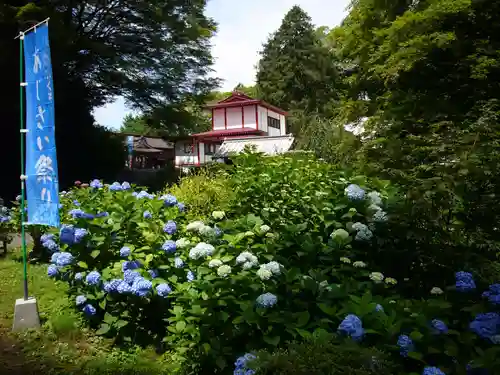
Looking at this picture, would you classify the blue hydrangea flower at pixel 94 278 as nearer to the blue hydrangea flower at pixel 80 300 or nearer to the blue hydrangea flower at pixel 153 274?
the blue hydrangea flower at pixel 80 300

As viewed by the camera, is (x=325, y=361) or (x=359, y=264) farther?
(x=359, y=264)

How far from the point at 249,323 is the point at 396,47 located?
32.2 feet

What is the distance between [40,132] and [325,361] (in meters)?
3.15

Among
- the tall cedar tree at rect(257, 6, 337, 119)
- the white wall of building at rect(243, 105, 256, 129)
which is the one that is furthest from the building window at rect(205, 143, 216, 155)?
the tall cedar tree at rect(257, 6, 337, 119)

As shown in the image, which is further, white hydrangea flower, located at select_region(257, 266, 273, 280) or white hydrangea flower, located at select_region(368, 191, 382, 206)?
white hydrangea flower, located at select_region(368, 191, 382, 206)

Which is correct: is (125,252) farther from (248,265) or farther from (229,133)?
(229,133)

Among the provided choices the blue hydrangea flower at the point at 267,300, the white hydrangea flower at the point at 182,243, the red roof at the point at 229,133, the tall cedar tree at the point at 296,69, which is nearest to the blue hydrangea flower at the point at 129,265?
the white hydrangea flower at the point at 182,243

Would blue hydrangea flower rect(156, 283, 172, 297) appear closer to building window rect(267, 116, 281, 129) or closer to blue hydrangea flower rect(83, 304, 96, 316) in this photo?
blue hydrangea flower rect(83, 304, 96, 316)

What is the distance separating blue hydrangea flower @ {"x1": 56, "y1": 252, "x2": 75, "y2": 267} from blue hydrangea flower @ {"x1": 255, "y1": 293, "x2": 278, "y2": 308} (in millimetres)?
1889

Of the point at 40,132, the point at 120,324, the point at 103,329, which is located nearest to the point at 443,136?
the point at 120,324

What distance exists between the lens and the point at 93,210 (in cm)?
406

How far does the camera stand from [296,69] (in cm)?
3747

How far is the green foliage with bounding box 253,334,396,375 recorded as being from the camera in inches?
70.6

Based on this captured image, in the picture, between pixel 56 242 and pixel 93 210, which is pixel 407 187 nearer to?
pixel 93 210
